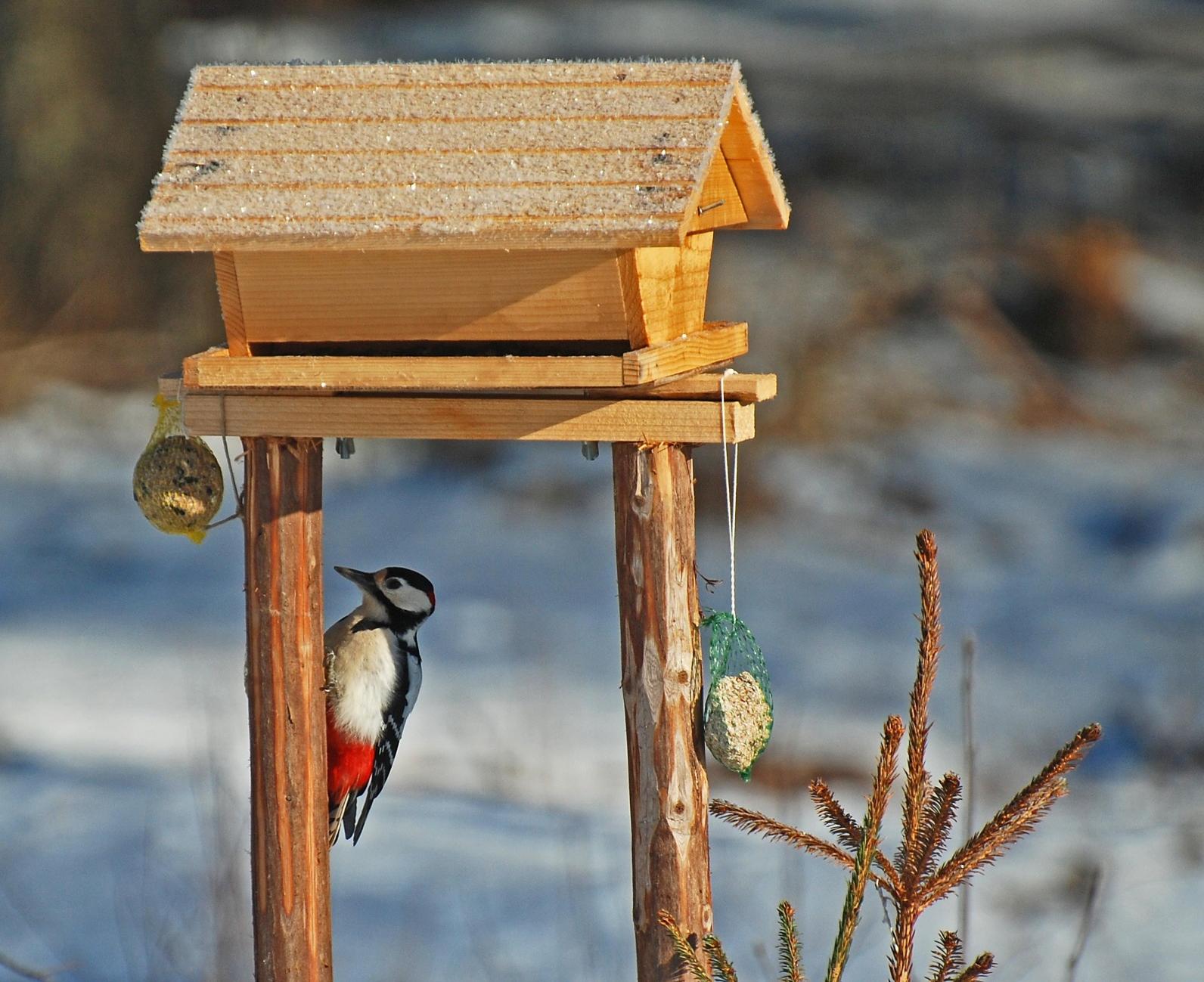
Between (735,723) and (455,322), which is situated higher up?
(455,322)

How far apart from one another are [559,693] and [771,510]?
2.55 meters

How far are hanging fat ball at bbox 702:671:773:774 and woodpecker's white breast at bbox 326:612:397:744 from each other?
30.2 inches

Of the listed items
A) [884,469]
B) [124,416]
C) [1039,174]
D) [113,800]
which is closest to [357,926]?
[113,800]

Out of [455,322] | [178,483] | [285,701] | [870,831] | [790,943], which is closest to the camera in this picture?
[870,831]

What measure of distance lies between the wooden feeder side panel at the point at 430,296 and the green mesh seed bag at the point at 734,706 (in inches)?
19.0

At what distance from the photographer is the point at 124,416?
9.27 metres

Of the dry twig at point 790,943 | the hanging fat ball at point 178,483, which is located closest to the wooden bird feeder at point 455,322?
the hanging fat ball at point 178,483

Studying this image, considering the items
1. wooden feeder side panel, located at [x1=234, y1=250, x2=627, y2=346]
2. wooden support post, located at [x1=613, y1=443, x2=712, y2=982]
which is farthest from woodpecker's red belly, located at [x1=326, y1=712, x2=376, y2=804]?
wooden feeder side panel, located at [x1=234, y1=250, x2=627, y2=346]

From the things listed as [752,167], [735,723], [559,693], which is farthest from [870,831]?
[559,693]

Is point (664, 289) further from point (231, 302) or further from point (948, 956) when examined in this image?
point (948, 956)

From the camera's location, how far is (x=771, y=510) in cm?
836

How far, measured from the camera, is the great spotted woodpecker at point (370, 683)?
262cm

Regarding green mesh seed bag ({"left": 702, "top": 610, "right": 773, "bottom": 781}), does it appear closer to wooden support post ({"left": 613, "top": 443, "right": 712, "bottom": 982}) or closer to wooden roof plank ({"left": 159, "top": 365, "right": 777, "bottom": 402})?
wooden support post ({"left": 613, "top": 443, "right": 712, "bottom": 982})

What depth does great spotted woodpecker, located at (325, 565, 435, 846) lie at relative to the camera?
2.62 meters
